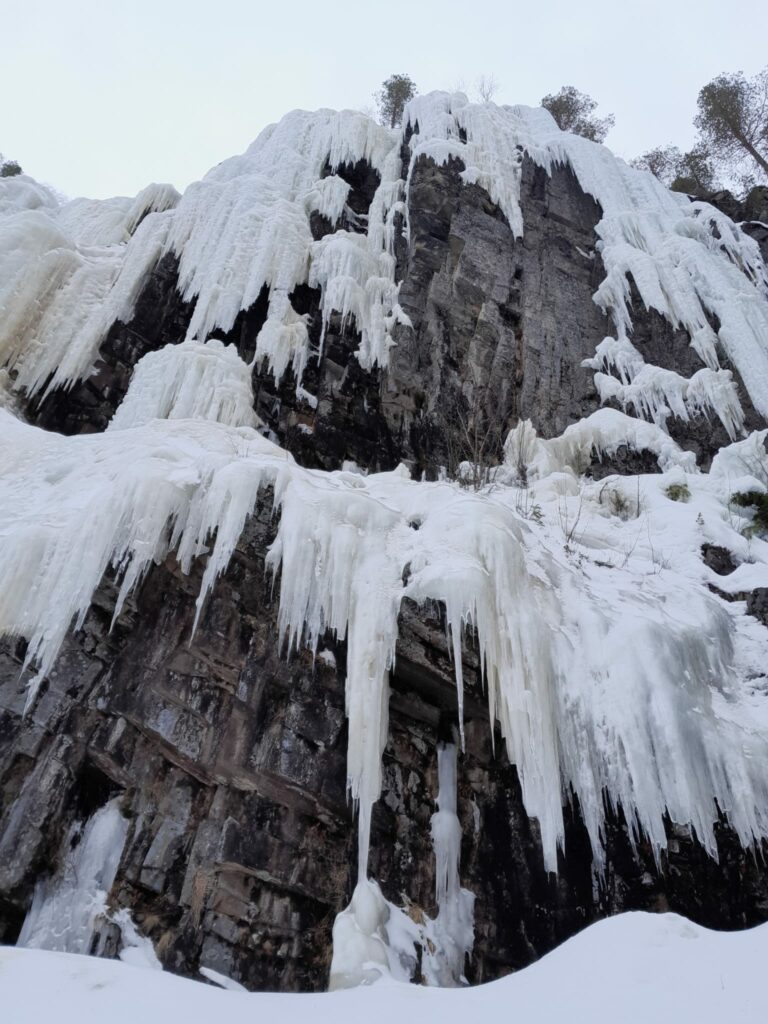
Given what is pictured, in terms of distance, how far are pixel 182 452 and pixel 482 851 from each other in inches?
148

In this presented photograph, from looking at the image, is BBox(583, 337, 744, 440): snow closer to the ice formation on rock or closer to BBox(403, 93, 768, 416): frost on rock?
BBox(403, 93, 768, 416): frost on rock

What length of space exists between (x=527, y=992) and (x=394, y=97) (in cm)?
2212

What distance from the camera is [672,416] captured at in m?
10.3

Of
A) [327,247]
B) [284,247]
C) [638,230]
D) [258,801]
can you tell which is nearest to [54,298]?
[284,247]

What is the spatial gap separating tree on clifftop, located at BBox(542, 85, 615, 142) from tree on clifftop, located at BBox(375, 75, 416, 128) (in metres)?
4.09

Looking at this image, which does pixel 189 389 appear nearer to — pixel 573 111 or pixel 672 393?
pixel 672 393

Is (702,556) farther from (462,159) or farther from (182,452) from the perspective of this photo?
(462,159)

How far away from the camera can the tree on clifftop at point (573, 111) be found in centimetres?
2041

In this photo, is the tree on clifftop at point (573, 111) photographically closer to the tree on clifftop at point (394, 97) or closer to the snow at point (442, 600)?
the tree on clifftop at point (394, 97)

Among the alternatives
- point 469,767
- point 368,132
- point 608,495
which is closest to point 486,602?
point 469,767

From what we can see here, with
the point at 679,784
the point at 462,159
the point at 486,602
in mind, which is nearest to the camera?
the point at 679,784

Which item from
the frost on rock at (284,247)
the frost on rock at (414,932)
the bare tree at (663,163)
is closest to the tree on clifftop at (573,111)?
the bare tree at (663,163)

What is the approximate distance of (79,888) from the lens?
4379 millimetres

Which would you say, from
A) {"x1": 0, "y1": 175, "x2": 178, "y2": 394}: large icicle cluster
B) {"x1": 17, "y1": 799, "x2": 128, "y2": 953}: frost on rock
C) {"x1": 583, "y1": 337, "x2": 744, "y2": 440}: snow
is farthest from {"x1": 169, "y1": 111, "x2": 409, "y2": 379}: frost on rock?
{"x1": 17, "y1": 799, "x2": 128, "y2": 953}: frost on rock
